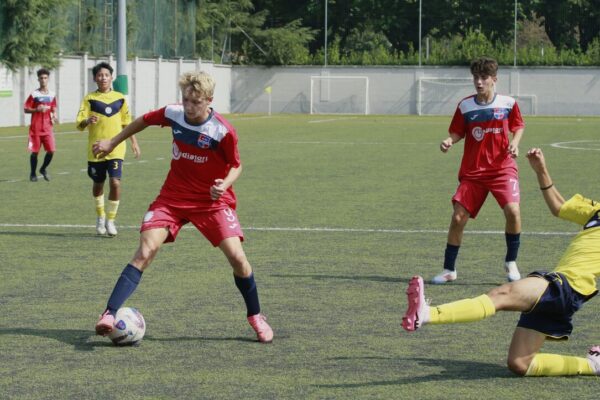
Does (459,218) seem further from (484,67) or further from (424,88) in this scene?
(424,88)

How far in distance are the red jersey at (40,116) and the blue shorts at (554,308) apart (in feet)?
52.3

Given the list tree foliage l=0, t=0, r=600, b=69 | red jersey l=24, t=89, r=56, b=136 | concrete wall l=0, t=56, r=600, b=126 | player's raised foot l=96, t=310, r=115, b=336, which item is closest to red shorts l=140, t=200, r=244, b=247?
player's raised foot l=96, t=310, r=115, b=336

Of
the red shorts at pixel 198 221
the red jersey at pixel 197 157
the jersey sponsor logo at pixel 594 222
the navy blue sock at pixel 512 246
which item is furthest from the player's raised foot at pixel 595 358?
the navy blue sock at pixel 512 246

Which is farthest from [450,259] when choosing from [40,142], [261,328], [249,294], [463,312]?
[40,142]

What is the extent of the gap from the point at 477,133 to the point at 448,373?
401 centimetres

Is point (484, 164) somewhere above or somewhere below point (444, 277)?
above

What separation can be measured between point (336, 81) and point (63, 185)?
155ft

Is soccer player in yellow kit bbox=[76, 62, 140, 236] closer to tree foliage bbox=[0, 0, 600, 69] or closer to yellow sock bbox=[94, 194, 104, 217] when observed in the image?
yellow sock bbox=[94, 194, 104, 217]

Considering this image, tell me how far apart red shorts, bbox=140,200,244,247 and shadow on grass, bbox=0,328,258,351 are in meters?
0.63

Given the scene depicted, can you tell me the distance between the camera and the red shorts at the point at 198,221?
24.6ft

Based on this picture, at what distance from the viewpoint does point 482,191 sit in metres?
10.0

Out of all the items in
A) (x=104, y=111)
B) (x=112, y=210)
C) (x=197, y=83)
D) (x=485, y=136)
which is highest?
(x=197, y=83)

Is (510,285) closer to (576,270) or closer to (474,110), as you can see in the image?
(576,270)

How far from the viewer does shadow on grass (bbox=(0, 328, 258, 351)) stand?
7.27 m
